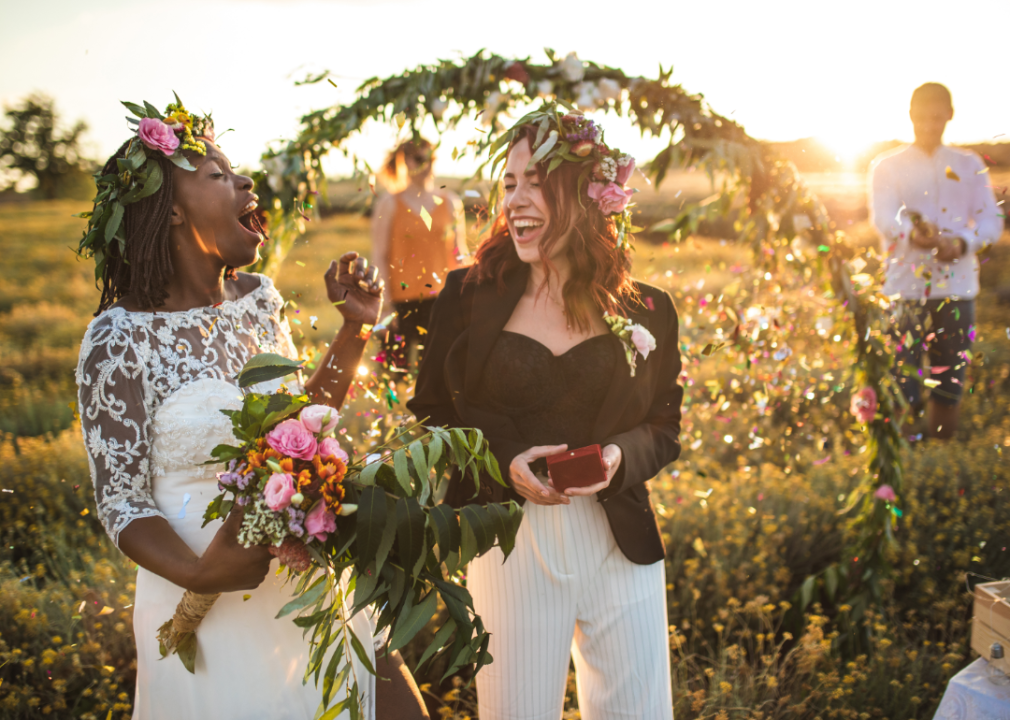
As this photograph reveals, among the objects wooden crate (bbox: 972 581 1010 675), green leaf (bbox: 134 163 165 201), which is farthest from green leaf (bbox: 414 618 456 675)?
wooden crate (bbox: 972 581 1010 675)

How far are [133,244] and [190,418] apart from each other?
1.65 feet

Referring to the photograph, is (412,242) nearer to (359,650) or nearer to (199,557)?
(199,557)

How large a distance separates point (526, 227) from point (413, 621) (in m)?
1.19

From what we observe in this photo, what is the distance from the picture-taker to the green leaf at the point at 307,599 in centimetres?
138

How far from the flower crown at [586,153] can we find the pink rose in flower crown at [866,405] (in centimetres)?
182

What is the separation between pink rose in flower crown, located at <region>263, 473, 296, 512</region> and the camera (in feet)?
4.22

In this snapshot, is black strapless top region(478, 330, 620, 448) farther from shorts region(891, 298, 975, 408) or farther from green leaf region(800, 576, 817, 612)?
shorts region(891, 298, 975, 408)

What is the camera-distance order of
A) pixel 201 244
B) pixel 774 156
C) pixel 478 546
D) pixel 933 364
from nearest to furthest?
pixel 478 546 → pixel 201 244 → pixel 774 156 → pixel 933 364

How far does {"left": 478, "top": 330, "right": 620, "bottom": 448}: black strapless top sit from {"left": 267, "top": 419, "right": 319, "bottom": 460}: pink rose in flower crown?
782mm

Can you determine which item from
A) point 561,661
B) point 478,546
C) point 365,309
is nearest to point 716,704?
point 561,661

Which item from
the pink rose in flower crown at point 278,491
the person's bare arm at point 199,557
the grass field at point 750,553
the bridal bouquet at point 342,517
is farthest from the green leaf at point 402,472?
the grass field at point 750,553

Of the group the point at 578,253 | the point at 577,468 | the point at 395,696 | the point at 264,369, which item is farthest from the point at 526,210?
the point at 395,696

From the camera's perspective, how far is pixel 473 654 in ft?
5.11

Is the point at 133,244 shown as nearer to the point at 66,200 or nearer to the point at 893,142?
the point at 893,142
